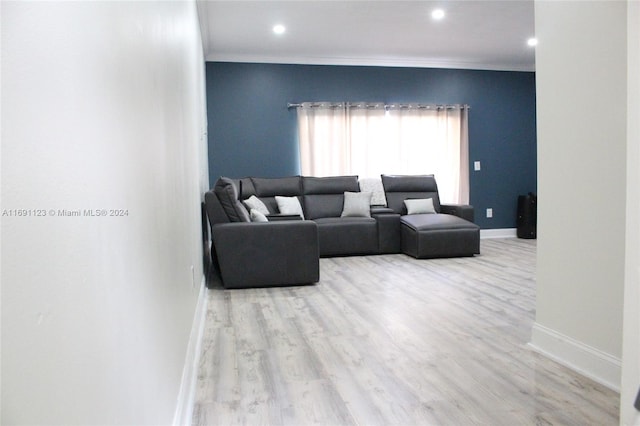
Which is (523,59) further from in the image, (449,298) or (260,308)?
(260,308)

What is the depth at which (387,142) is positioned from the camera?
24.0 ft

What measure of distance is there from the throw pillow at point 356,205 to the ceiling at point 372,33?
192 cm

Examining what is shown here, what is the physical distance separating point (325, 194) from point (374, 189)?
0.71 m

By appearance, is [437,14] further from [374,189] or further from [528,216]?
[528,216]

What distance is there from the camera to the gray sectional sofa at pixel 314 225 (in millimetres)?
4250

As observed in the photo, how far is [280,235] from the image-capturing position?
14.0 ft

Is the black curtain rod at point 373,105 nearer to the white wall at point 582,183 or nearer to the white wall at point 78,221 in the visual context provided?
the white wall at point 582,183

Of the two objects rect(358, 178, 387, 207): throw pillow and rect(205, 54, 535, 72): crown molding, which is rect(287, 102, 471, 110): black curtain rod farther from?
rect(358, 178, 387, 207): throw pillow

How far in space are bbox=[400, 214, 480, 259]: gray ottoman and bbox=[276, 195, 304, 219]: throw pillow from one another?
→ 4.54ft

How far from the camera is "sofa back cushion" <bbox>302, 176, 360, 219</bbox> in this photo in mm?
6480

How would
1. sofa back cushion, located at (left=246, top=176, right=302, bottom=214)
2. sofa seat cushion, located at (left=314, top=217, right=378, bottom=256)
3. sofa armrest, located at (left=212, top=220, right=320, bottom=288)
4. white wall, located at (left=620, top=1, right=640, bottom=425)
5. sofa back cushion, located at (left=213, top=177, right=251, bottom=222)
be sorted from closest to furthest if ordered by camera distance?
white wall, located at (left=620, top=1, right=640, bottom=425), sofa armrest, located at (left=212, top=220, right=320, bottom=288), sofa back cushion, located at (left=213, top=177, right=251, bottom=222), sofa seat cushion, located at (left=314, top=217, right=378, bottom=256), sofa back cushion, located at (left=246, top=176, right=302, bottom=214)

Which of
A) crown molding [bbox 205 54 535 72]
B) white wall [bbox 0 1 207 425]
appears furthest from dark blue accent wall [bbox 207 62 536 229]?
white wall [bbox 0 1 207 425]

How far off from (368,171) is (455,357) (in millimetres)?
4911

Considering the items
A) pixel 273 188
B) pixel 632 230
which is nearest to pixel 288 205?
→ pixel 273 188
